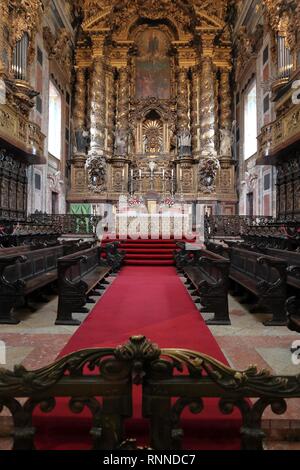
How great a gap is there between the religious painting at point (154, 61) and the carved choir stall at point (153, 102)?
6cm

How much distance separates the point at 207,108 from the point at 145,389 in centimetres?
2157

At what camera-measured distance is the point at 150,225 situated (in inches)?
549

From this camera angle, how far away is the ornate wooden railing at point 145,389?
5.83ft

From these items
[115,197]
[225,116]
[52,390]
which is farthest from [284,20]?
[52,390]

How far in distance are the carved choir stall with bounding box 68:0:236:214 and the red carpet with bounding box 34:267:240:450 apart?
1293cm

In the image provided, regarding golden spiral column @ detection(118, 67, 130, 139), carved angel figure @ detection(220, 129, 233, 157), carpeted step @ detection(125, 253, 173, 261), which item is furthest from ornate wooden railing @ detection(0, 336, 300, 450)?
golden spiral column @ detection(118, 67, 130, 139)

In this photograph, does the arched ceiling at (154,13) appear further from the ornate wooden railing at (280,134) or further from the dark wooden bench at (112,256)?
the dark wooden bench at (112,256)

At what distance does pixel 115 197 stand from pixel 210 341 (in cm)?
1794

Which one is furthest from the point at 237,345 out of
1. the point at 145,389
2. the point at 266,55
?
the point at 266,55

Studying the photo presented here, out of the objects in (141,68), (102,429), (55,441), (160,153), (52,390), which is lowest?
(55,441)

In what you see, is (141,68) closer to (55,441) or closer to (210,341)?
(210,341)

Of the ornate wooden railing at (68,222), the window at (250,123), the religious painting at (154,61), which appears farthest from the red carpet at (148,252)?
the religious painting at (154,61)

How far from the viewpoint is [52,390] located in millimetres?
1802

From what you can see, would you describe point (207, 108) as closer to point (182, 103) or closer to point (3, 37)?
point (182, 103)
